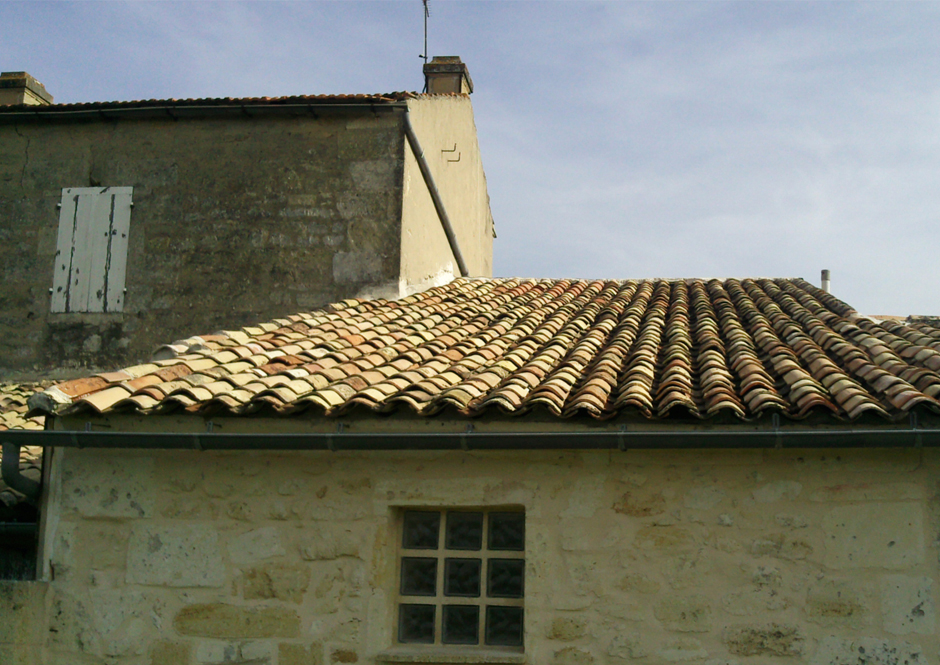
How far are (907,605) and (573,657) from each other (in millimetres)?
1728

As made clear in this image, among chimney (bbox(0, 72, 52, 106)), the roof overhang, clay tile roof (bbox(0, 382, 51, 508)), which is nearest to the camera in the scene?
the roof overhang

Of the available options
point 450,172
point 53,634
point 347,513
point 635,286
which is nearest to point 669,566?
point 347,513

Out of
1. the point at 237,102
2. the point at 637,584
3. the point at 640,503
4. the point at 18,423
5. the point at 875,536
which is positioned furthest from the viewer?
the point at 237,102

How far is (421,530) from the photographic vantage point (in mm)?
5102

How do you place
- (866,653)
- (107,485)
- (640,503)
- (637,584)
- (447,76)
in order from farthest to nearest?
(447,76)
(107,485)
(640,503)
(637,584)
(866,653)

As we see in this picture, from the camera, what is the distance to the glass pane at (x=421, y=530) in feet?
16.7

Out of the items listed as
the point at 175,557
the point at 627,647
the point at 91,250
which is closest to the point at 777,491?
the point at 627,647

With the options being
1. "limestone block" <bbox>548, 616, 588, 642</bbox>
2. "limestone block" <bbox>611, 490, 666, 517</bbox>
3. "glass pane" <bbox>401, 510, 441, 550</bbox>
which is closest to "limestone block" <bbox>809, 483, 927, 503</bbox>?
"limestone block" <bbox>611, 490, 666, 517</bbox>

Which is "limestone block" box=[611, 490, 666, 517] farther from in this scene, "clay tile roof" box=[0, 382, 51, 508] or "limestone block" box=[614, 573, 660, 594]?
"clay tile roof" box=[0, 382, 51, 508]

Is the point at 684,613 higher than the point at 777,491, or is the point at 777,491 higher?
the point at 777,491

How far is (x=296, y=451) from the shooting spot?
5070 millimetres

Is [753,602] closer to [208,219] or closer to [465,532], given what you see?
[465,532]

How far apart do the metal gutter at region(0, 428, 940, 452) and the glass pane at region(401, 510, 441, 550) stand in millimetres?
561

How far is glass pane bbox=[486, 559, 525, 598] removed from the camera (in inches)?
195
